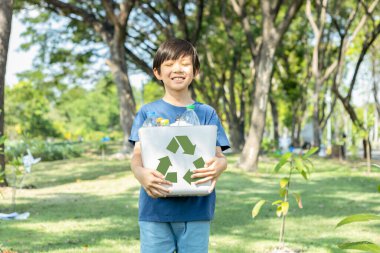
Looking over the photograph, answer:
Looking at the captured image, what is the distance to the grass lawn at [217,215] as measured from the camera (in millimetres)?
5695

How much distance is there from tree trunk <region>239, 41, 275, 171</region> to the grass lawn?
1.49 metres

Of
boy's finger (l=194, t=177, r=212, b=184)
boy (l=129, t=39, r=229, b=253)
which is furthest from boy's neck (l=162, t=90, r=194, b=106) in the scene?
boy's finger (l=194, t=177, r=212, b=184)

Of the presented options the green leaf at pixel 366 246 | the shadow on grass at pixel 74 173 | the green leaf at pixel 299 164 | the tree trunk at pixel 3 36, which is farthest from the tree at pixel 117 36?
the green leaf at pixel 366 246

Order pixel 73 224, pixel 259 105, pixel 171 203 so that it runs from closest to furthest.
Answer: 1. pixel 171 203
2. pixel 73 224
3. pixel 259 105

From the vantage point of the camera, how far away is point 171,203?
111 inches

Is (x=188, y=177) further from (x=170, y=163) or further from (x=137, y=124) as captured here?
(x=137, y=124)

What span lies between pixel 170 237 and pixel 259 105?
1218 cm

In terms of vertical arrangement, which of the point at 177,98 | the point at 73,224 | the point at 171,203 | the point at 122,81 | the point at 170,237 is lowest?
the point at 73,224

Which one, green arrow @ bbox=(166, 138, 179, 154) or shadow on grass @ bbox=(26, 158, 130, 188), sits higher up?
green arrow @ bbox=(166, 138, 179, 154)

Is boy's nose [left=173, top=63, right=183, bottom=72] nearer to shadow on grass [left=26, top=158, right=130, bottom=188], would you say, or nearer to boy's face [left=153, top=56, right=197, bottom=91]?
boy's face [left=153, top=56, right=197, bottom=91]

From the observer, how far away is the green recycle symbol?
2635 mm

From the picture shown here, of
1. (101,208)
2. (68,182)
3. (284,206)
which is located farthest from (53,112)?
(284,206)

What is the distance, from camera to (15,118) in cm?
3950

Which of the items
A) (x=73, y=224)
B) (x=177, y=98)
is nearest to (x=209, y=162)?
(x=177, y=98)
